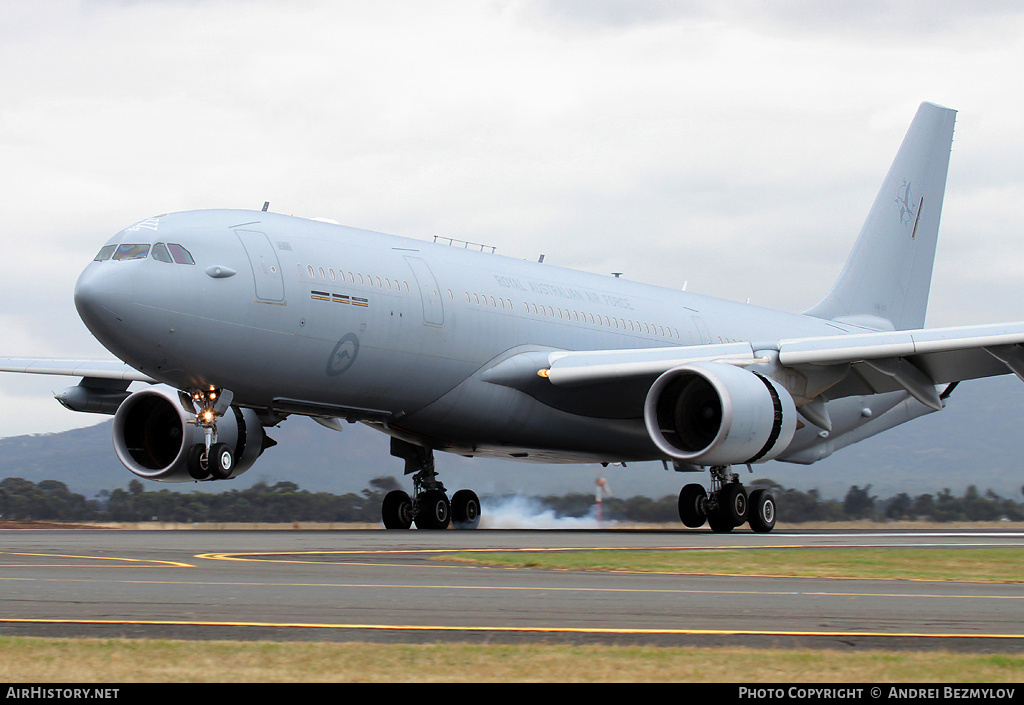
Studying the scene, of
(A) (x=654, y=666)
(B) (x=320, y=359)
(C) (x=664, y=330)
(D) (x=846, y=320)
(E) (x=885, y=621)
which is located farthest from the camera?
(D) (x=846, y=320)

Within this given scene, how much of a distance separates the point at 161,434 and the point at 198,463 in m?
4.74

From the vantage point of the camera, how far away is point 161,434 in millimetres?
23719

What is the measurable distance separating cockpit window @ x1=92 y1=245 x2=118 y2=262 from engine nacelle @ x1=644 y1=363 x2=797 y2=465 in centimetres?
877

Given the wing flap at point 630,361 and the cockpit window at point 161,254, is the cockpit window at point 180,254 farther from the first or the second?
the wing flap at point 630,361

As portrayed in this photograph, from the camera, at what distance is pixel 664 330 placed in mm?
28609

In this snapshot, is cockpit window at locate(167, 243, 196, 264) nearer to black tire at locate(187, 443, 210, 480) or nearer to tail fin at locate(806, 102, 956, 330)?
black tire at locate(187, 443, 210, 480)

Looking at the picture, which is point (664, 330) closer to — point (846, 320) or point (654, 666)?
point (846, 320)

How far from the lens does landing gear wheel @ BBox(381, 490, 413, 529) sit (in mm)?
26094

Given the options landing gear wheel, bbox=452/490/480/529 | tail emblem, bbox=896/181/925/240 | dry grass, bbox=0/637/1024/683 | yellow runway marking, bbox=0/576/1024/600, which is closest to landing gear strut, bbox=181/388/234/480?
landing gear wheel, bbox=452/490/480/529

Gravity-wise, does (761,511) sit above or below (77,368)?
below

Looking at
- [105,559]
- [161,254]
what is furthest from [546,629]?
[161,254]

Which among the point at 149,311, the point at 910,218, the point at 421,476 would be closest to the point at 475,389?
the point at 421,476

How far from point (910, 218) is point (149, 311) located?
23312 mm

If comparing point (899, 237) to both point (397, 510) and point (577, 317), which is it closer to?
point (577, 317)
